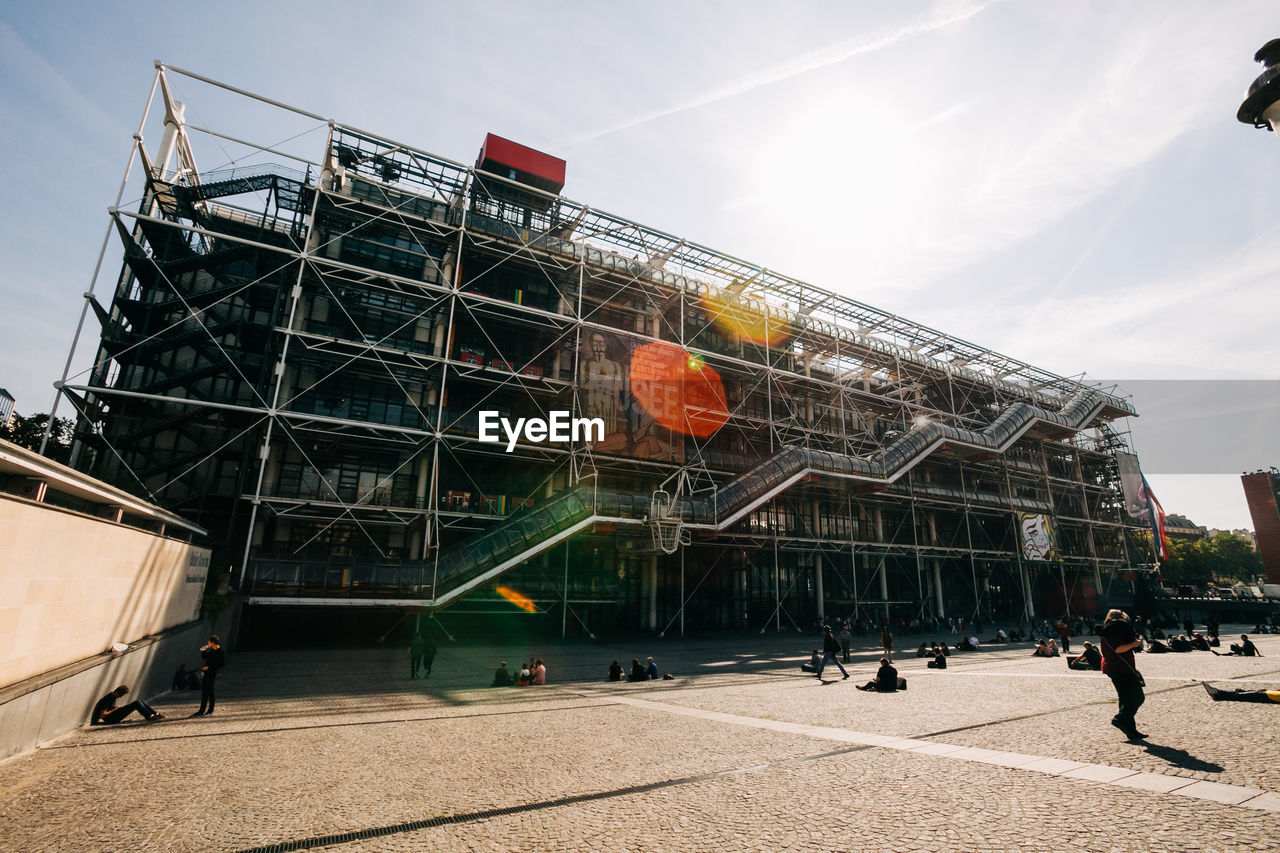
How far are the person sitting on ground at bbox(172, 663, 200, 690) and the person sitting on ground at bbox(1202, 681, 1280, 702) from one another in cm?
1783

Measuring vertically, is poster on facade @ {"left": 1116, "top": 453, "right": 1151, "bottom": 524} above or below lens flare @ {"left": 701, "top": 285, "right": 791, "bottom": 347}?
below

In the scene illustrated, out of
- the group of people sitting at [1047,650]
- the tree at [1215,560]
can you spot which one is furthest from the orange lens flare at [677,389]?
the tree at [1215,560]

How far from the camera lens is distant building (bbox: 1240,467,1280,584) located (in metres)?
54.4

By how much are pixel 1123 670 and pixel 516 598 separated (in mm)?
19016

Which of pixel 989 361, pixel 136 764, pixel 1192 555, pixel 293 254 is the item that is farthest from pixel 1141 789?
pixel 1192 555

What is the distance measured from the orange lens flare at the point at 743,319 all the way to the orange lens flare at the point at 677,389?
323 cm

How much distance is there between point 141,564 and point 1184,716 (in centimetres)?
1633

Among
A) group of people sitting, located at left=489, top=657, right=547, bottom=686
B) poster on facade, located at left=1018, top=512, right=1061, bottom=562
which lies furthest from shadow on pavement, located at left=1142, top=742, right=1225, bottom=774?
poster on facade, located at left=1018, top=512, right=1061, bottom=562

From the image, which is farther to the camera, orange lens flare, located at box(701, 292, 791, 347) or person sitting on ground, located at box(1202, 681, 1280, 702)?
orange lens flare, located at box(701, 292, 791, 347)

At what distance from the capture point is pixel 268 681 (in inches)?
497

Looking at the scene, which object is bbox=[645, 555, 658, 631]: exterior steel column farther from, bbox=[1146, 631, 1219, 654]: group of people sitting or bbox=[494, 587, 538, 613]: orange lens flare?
bbox=[1146, 631, 1219, 654]: group of people sitting

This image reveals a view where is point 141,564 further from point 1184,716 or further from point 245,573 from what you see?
point 1184,716

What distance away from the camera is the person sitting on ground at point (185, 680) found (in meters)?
11.8

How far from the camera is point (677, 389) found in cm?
2650
